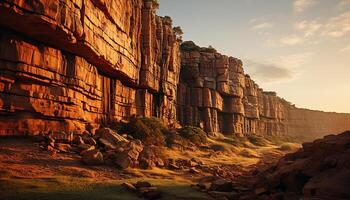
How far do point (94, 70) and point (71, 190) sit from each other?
1412 cm

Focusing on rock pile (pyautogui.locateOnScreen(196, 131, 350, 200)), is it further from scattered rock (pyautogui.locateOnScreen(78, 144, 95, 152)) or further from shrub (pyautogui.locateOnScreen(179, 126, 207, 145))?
shrub (pyautogui.locateOnScreen(179, 126, 207, 145))

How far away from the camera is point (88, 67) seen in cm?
2203

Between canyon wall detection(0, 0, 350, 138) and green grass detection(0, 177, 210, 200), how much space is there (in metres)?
5.99

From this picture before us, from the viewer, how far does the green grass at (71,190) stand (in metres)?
9.61

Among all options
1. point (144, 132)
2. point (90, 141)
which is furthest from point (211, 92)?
point (90, 141)

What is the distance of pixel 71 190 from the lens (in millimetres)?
10625

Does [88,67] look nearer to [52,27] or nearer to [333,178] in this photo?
[52,27]

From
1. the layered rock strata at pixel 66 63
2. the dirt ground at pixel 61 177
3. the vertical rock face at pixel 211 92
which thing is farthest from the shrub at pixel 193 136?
the dirt ground at pixel 61 177

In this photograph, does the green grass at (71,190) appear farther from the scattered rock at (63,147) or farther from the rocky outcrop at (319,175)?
the scattered rock at (63,147)

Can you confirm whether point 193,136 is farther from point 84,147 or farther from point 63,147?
point 63,147

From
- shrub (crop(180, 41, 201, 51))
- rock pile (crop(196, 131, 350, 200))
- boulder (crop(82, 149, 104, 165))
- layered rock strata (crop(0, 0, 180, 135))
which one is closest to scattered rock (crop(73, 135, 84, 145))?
layered rock strata (crop(0, 0, 180, 135))

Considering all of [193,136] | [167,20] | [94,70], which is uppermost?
[167,20]

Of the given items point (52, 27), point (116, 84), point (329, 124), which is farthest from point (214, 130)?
point (329, 124)

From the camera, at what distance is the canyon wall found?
15766 mm
